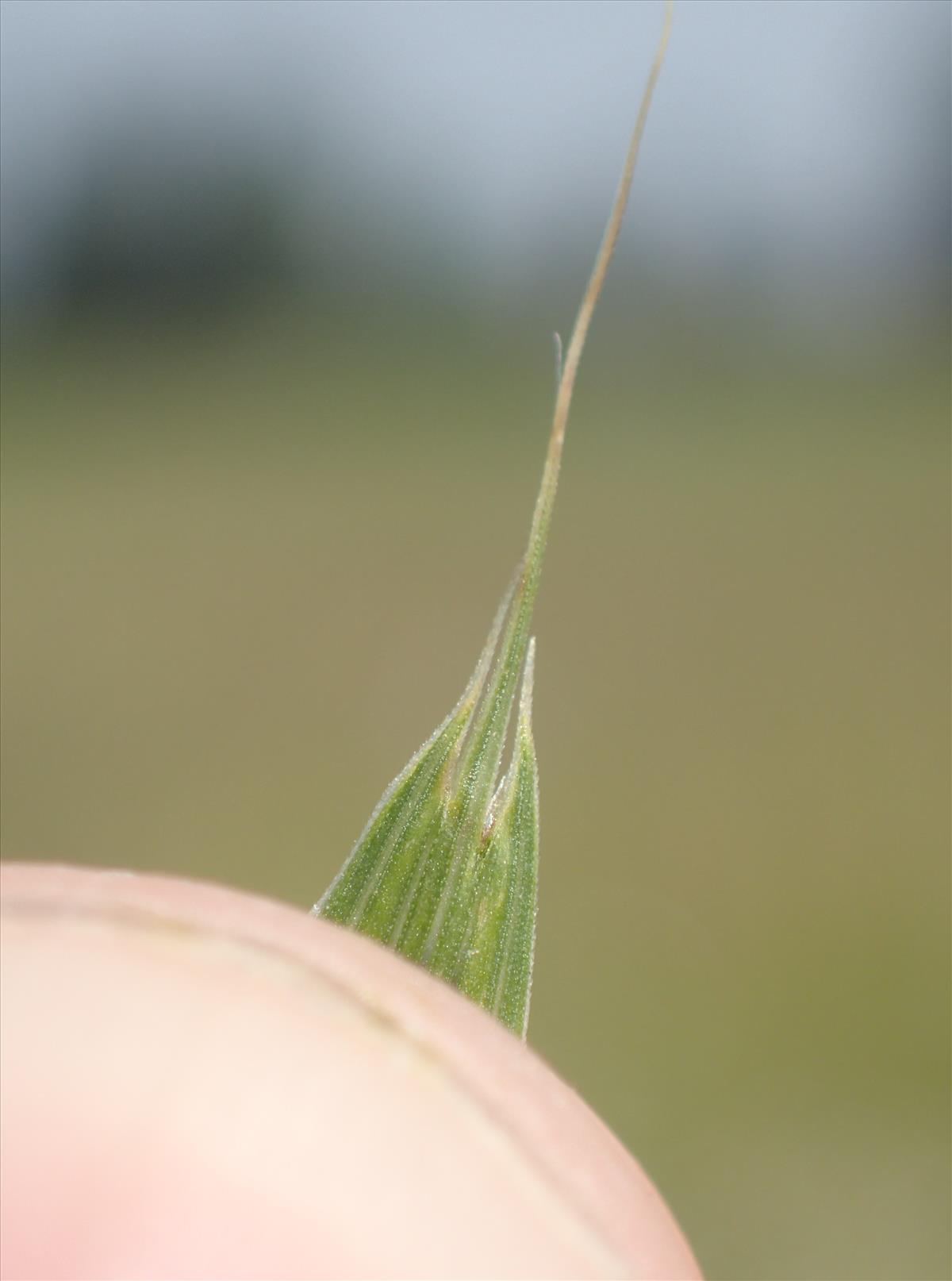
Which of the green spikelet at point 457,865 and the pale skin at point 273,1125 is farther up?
the green spikelet at point 457,865

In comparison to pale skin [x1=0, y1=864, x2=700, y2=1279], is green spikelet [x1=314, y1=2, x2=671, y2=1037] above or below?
above

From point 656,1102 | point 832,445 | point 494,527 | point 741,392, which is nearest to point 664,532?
point 494,527

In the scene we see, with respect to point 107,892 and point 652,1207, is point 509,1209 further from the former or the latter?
point 107,892

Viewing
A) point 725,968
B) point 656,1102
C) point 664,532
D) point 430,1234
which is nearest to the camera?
point 430,1234
